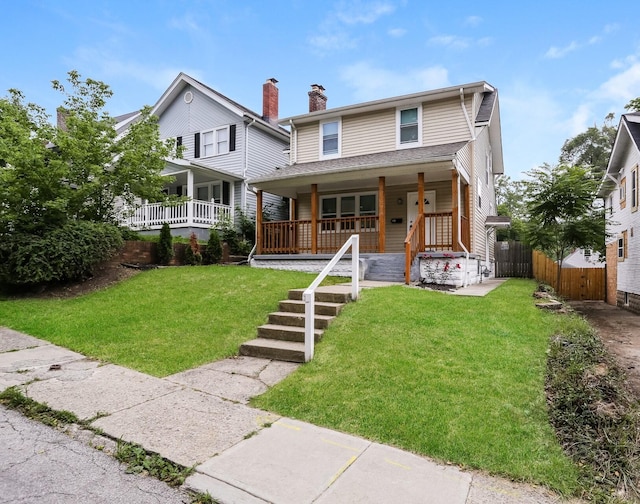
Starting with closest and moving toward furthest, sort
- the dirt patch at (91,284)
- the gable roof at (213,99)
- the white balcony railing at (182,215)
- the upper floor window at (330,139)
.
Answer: the dirt patch at (91,284) < the upper floor window at (330,139) < the white balcony railing at (182,215) < the gable roof at (213,99)

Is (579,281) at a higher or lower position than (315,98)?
lower

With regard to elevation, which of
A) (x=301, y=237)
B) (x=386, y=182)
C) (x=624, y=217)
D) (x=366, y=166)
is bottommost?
(x=301, y=237)

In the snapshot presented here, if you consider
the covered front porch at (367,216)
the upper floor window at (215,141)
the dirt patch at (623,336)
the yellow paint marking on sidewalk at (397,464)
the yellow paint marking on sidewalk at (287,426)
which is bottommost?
the dirt patch at (623,336)

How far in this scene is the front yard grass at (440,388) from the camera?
3.04 m

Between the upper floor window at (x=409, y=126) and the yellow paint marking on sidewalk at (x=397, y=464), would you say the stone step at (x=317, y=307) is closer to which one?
the yellow paint marking on sidewalk at (x=397, y=464)

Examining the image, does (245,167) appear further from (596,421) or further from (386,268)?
(596,421)

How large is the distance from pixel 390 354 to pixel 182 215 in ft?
44.9

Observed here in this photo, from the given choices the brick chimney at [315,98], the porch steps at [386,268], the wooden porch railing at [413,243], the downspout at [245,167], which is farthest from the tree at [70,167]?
the wooden porch railing at [413,243]

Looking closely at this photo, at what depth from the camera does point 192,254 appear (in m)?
13.9

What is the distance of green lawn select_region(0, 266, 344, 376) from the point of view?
220 inches

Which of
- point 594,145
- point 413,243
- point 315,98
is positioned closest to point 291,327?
→ point 413,243

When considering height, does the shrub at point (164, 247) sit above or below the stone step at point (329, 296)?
above

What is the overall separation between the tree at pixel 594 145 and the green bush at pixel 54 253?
3574cm

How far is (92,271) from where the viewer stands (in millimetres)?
10898
